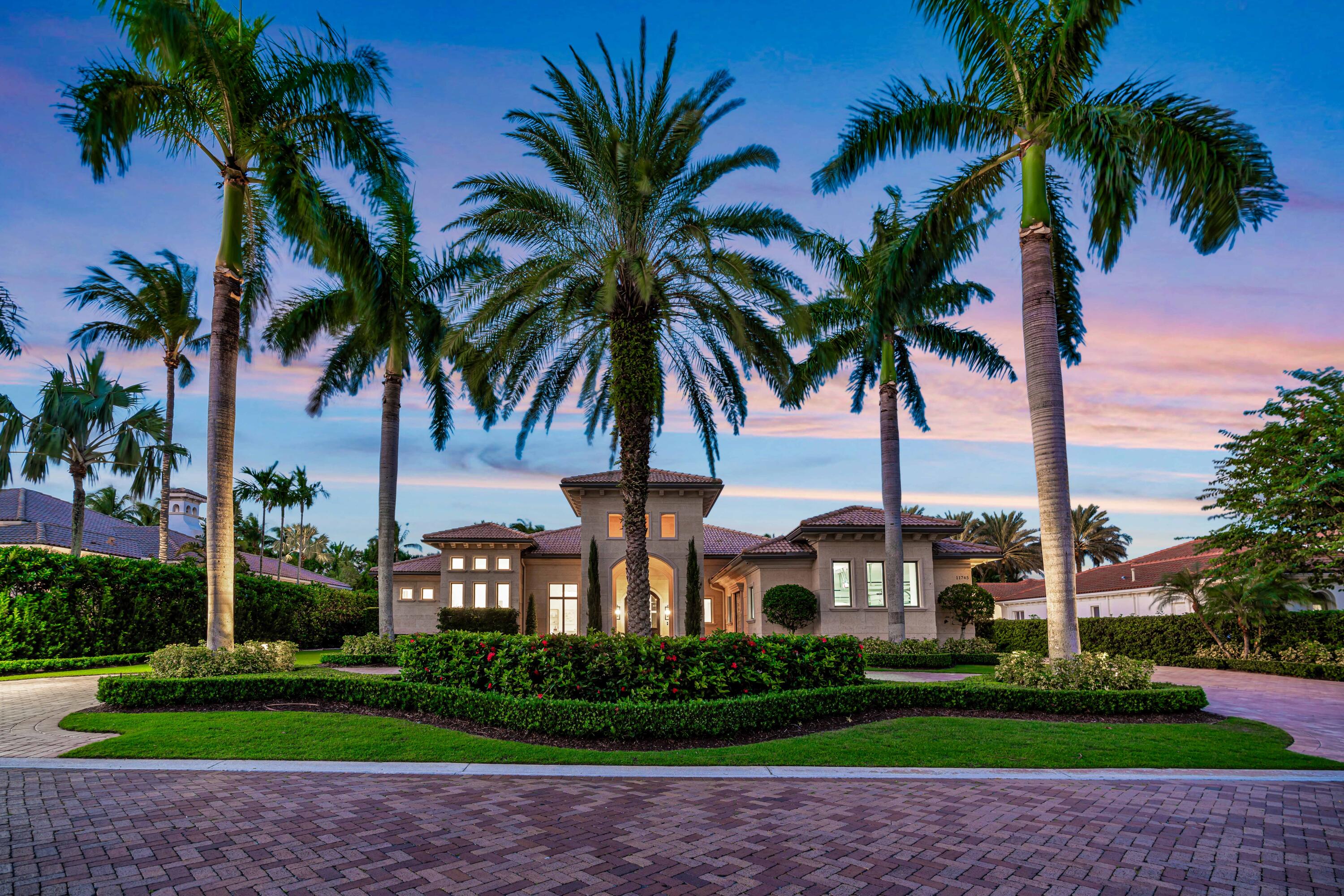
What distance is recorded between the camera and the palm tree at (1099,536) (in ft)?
173

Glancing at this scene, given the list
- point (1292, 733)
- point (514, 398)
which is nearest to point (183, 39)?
point (514, 398)

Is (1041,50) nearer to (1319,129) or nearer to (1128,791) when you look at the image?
(1319,129)

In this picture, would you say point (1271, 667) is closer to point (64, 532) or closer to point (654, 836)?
point (654, 836)

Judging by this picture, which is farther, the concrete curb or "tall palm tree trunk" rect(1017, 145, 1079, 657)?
"tall palm tree trunk" rect(1017, 145, 1079, 657)

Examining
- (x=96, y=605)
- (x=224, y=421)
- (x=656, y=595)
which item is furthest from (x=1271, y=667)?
(x=96, y=605)

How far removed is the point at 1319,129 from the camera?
38.9 ft

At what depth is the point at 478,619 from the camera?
29891mm

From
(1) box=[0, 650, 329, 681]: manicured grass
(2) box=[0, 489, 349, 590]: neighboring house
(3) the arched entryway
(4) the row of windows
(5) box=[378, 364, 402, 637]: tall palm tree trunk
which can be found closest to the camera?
(1) box=[0, 650, 329, 681]: manicured grass

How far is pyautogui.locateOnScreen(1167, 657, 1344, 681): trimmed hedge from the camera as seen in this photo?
62.9ft

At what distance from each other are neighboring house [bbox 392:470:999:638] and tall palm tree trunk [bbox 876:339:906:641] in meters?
2.40

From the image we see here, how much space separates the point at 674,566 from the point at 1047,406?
18.4 meters

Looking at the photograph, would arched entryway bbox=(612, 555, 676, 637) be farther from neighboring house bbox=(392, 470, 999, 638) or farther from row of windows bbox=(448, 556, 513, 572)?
row of windows bbox=(448, 556, 513, 572)

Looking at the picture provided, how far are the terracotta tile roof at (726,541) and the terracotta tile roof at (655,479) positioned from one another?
4.19 m

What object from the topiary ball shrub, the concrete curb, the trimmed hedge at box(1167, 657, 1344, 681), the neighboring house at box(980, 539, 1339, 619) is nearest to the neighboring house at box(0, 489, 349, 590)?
the concrete curb
